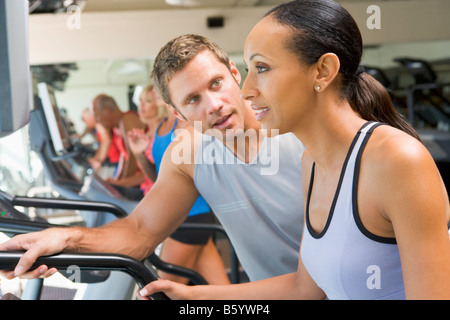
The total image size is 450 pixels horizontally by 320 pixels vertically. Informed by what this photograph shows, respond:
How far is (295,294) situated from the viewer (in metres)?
1.34

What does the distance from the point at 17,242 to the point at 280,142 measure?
2.61ft

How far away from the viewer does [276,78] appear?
103 cm

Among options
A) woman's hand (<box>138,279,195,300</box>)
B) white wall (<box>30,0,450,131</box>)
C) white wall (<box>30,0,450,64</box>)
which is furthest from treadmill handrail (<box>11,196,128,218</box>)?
white wall (<box>30,0,450,64</box>)

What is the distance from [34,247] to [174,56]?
0.65 meters

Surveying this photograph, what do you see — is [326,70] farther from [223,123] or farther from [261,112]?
[223,123]

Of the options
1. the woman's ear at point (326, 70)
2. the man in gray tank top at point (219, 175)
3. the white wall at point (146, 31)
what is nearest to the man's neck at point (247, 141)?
the man in gray tank top at point (219, 175)

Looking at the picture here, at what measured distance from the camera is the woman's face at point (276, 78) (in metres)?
1.03

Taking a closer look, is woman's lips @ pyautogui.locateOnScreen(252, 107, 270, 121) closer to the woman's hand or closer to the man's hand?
the woman's hand

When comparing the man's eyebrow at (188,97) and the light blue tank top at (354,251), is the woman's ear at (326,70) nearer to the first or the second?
the light blue tank top at (354,251)

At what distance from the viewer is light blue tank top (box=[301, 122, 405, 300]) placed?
100 centimetres

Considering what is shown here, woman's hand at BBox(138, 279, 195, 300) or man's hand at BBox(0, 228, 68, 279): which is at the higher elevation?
man's hand at BBox(0, 228, 68, 279)

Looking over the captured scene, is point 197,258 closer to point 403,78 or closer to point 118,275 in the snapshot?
point 118,275

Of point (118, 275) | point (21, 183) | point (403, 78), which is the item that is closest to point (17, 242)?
point (118, 275)

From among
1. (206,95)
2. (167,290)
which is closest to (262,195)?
(206,95)
